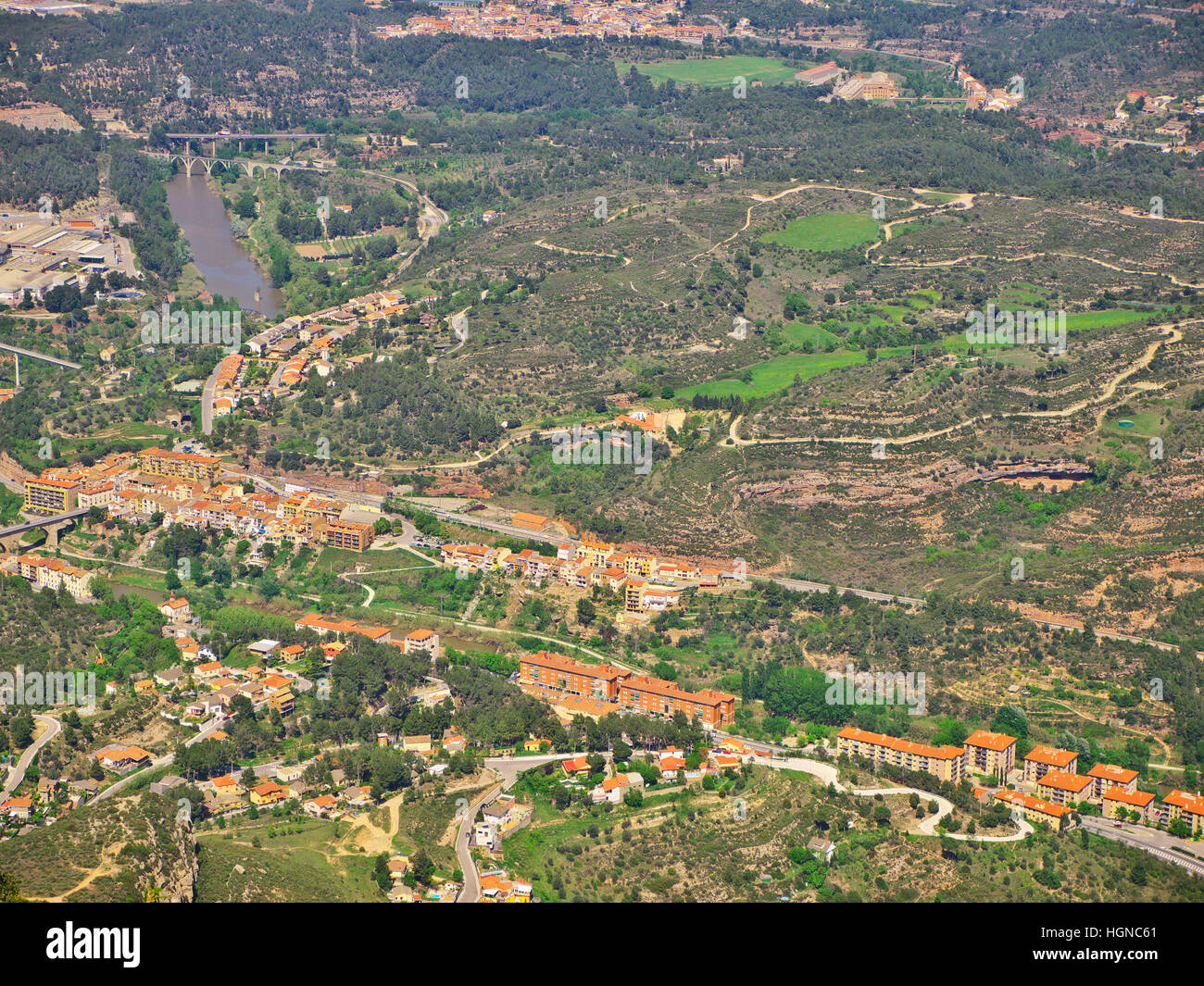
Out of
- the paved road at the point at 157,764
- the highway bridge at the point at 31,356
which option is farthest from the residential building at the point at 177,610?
the highway bridge at the point at 31,356

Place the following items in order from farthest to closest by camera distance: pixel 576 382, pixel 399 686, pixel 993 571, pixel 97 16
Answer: pixel 97 16, pixel 576 382, pixel 993 571, pixel 399 686

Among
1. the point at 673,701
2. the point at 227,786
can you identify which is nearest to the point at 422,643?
the point at 673,701

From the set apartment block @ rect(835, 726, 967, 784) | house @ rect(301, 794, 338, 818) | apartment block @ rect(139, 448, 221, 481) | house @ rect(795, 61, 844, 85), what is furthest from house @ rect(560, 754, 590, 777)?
house @ rect(795, 61, 844, 85)

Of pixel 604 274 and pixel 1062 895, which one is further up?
pixel 604 274

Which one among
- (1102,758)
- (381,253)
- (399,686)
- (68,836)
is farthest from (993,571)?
(381,253)

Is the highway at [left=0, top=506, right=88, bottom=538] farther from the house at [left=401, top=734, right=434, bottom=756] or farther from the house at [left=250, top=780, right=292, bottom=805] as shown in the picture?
the house at [left=250, top=780, right=292, bottom=805]

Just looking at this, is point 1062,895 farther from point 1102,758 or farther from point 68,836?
point 68,836
